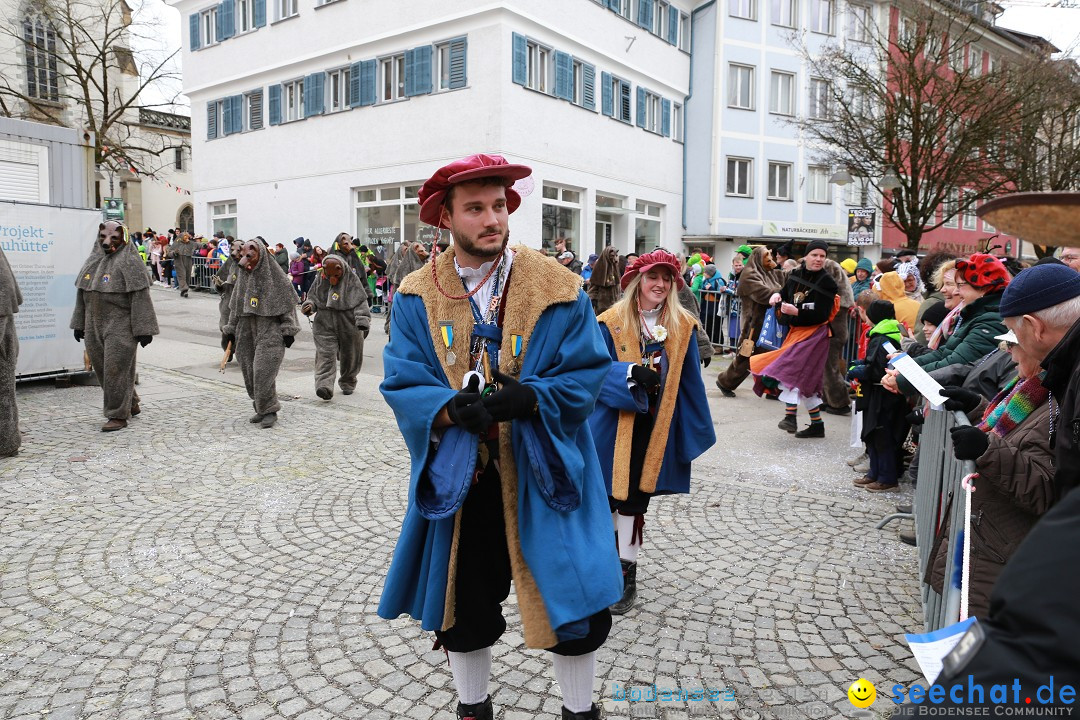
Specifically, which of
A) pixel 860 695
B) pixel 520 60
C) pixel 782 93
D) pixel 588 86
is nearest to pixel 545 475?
pixel 860 695

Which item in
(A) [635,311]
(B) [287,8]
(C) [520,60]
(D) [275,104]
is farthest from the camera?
(D) [275,104]

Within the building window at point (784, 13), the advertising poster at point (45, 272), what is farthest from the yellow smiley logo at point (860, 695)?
the building window at point (784, 13)

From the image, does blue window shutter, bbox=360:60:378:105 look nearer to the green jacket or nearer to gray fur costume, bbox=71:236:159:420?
gray fur costume, bbox=71:236:159:420

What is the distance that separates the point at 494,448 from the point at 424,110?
68.4ft

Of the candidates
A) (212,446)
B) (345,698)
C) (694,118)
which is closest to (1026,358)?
(345,698)

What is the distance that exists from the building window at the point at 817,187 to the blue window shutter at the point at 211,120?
74.8 ft

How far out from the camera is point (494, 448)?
2389mm

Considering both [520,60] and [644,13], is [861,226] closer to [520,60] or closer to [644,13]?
[520,60]

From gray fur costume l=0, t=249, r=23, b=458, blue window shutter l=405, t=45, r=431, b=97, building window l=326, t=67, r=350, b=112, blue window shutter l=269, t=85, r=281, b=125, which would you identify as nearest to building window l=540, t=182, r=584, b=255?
blue window shutter l=405, t=45, r=431, b=97

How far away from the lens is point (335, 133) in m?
24.0

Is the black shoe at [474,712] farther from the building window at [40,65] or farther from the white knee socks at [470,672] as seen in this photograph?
the building window at [40,65]

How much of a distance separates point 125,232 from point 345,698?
6584 millimetres

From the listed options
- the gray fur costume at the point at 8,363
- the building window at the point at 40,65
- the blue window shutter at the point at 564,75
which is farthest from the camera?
the building window at the point at 40,65

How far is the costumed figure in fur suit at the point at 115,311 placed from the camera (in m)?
7.68
